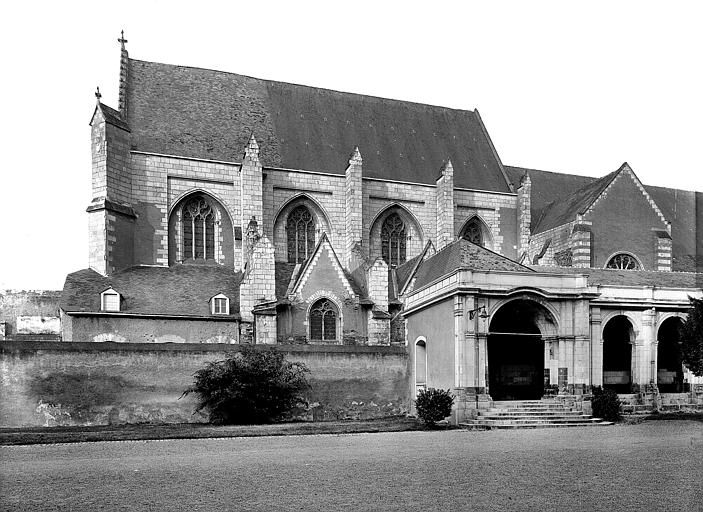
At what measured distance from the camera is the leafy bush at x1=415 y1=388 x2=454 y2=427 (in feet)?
70.5

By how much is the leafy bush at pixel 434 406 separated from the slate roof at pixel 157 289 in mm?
12961

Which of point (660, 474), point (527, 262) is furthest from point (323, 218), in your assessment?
point (660, 474)

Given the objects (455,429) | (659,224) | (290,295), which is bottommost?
(455,429)

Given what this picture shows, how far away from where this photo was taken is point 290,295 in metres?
32.6

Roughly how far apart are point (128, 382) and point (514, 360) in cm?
1466

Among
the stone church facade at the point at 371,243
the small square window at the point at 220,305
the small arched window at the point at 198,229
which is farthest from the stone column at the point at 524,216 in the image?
the small square window at the point at 220,305

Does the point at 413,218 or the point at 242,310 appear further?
the point at 413,218

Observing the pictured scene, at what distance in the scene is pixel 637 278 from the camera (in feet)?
102

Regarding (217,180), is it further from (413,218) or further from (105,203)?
(413,218)

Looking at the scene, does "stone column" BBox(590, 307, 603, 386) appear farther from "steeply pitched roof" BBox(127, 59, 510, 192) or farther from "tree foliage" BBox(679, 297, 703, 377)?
"steeply pitched roof" BBox(127, 59, 510, 192)

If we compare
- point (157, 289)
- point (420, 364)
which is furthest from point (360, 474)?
point (157, 289)

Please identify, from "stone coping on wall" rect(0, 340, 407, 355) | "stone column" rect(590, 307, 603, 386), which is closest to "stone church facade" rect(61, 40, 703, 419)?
"stone column" rect(590, 307, 603, 386)

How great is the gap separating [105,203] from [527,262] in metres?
21.9

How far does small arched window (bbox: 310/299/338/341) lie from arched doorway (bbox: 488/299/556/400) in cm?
801
